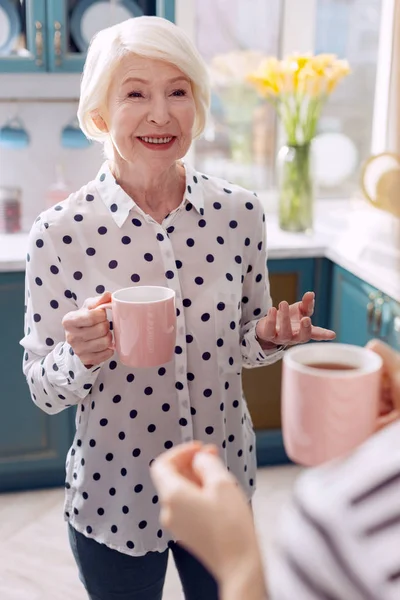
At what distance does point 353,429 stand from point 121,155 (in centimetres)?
74

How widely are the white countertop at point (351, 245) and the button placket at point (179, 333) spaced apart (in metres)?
1.07

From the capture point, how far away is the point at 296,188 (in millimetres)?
2826

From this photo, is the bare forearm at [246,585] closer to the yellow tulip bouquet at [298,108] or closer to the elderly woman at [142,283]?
A: the elderly woman at [142,283]

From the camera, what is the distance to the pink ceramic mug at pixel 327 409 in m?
0.74

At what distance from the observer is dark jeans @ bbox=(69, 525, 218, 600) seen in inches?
52.7

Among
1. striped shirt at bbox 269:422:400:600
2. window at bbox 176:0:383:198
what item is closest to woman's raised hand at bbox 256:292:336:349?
striped shirt at bbox 269:422:400:600

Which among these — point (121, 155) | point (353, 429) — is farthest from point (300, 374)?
point (121, 155)

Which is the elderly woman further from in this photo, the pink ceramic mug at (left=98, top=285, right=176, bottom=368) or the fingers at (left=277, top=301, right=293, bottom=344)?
the pink ceramic mug at (left=98, top=285, right=176, bottom=368)

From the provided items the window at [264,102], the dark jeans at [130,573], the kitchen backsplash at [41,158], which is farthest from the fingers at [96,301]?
the window at [264,102]

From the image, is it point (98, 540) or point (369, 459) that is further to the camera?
point (98, 540)

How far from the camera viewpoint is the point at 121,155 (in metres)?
1.31

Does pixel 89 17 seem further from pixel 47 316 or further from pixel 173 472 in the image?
pixel 173 472

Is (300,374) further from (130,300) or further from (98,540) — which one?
(98,540)

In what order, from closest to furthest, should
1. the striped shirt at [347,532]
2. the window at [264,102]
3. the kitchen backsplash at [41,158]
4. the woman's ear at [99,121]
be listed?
the striped shirt at [347,532] → the woman's ear at [99,121] → the kitchen backsplash at [41,158] → the window at [264,102]
